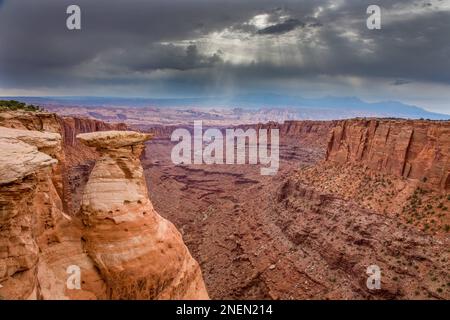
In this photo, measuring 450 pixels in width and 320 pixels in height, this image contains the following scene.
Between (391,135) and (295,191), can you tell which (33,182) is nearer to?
(391,135)

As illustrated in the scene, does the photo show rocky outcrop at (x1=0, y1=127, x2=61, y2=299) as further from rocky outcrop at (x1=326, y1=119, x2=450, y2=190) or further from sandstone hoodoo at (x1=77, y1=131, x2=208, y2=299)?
rocky outcrop at (x1=326, y1=119, x2=450, y2=190)

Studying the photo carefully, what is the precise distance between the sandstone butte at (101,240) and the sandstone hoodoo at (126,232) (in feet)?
0.13

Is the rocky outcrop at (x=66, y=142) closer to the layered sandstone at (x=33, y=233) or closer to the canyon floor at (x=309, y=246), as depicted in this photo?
the layered sandstone at (x=33, y=233)

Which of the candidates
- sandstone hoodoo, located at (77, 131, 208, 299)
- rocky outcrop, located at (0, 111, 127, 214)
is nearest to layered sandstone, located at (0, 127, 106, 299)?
sandstone hoodoo, located at (77, 131, 208, 299)

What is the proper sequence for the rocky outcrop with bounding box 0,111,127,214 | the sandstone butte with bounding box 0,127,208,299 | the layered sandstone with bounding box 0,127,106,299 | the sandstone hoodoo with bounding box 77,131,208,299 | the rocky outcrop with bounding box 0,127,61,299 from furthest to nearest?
the rocky outcrop with bounding box 0,111,127,214
the sandstone hoodoo with bounding box 77,131,208,299
the sandstone butte with bounding box 0,127,208,299
the layered sandstone with bounding box 0,127,106,299
the rocky outcrop with bounding box 0,127,61,299

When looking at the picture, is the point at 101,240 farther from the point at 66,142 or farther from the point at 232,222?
the point at 66,142

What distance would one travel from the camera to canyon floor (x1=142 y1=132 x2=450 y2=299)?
29422 millimetres

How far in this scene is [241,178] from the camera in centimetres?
8681

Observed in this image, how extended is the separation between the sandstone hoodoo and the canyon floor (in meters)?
20.3

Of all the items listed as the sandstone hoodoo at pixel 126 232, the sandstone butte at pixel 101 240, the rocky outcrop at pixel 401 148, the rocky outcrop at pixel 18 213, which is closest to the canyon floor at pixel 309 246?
the rocky outcrop at pixel 401 148

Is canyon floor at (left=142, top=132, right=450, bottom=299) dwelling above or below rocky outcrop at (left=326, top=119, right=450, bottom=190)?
below

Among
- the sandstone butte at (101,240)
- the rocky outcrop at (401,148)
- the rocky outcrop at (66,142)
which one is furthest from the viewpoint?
the rocky outcrop at (401,148)

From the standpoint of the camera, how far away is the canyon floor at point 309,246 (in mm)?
29422

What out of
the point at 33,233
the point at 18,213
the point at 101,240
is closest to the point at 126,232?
the point at 101,240
